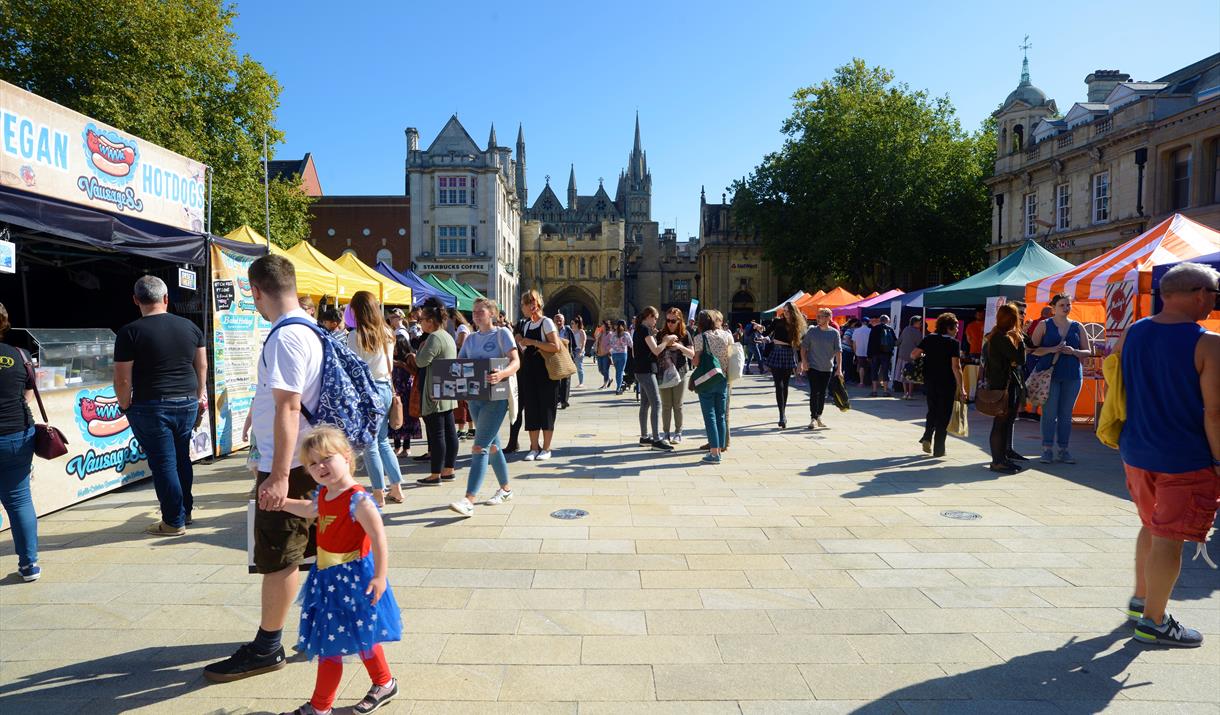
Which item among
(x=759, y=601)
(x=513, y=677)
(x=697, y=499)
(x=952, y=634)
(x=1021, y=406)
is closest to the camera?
(x=513, y=677)

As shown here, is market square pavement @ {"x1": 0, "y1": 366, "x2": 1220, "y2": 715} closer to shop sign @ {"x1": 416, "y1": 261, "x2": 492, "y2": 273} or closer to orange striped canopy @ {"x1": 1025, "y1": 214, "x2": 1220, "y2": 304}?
orange striped canopy @ {"x1": 1025, "y1": 214, "x2": 1220, "y2": 304}

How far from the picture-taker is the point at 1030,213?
30.1 meters

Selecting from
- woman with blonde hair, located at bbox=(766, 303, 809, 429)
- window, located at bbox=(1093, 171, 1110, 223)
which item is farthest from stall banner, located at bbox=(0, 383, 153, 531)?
window, located at bbox=(1093, 171, 1110, 223)

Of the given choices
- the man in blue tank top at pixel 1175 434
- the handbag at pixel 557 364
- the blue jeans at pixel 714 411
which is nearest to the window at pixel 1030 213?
the blue jeans at pixel 714 411

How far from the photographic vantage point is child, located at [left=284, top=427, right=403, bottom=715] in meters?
2.78

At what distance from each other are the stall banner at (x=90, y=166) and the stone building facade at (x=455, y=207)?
35.3 m

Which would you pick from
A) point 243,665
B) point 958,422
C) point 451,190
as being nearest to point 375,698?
point 243,665

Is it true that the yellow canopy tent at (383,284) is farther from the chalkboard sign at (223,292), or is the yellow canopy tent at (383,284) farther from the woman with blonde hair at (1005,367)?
the woman with blonde hair at (1005,367)

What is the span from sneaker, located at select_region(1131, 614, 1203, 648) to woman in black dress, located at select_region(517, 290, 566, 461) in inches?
213

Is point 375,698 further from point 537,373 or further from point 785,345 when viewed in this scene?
point 785,345

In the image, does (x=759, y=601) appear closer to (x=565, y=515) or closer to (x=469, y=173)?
(x=565, y=515)

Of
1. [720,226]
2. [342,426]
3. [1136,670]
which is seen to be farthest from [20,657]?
[720,226]

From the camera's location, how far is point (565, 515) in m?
6.09

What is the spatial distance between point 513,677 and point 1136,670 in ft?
9.10
